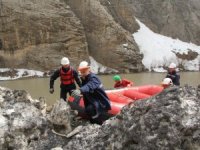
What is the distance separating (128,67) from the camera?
33969 millimetres

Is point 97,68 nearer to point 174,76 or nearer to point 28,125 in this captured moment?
point 174,76

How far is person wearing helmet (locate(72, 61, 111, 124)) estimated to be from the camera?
21.3 feet

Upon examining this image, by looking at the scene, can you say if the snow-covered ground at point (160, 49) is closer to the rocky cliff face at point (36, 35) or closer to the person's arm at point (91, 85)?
the rocky cliff face at point (36, 35)

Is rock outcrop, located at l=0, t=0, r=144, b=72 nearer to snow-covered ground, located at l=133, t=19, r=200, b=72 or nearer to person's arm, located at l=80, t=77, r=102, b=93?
snow-covered ground, located at l=133, t=19, r=200, b=72

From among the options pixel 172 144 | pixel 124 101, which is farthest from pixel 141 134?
pixel 124 101

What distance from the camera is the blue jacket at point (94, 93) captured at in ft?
20.9

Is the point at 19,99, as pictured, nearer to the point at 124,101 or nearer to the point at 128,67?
the point at 124,101

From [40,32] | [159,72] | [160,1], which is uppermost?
[160,1]

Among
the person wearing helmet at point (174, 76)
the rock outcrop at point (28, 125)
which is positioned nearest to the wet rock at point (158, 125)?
the rock outcrop at point (28, 125)

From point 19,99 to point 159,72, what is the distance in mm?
29477

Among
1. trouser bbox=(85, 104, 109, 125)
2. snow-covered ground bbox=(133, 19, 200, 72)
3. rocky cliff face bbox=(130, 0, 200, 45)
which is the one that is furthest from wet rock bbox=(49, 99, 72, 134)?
rocky cliff face bbox=(130, 0, 200, 45)

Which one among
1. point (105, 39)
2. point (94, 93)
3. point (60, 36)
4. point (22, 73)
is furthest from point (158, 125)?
point (105, 39)

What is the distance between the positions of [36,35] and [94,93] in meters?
25.9

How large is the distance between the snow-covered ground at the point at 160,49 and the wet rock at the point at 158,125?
32.0 meters
